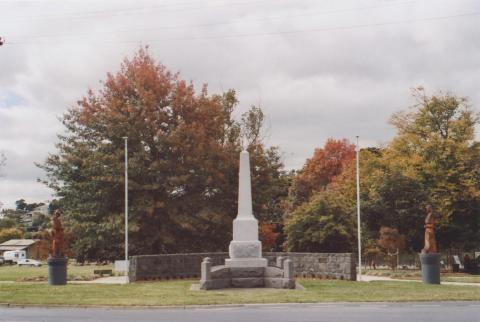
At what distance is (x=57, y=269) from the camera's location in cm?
2906

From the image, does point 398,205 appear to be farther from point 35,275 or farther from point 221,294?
point 221,294

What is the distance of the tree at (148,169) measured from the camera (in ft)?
125

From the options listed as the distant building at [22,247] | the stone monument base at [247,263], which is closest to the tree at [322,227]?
the stone monument base at [247,263]

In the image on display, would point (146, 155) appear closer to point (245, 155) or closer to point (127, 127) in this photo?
point (127, 127)

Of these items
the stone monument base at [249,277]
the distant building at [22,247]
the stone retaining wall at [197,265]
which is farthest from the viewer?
Result: the distant building at [22,247]

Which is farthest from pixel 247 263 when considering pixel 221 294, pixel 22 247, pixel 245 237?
pixel 22 247

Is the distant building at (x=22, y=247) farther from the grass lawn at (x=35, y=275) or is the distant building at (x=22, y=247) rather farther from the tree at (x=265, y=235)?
the tree at (x=265, y=235)

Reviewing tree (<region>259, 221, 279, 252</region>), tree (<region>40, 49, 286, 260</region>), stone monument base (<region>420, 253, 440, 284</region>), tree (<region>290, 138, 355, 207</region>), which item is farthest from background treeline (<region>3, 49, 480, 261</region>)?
tree (<region>290, 138, 355, 207</region>)

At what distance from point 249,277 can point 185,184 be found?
44.5 feet

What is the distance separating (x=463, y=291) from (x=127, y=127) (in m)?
21.5

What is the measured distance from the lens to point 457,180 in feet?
157

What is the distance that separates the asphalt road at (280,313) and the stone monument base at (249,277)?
564 cm

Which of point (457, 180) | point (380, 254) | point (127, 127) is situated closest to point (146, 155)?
point (127, 127)

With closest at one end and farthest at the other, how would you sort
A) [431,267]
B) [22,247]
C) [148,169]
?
1. [431,267]
2. [148,169]
3. [22,247]
